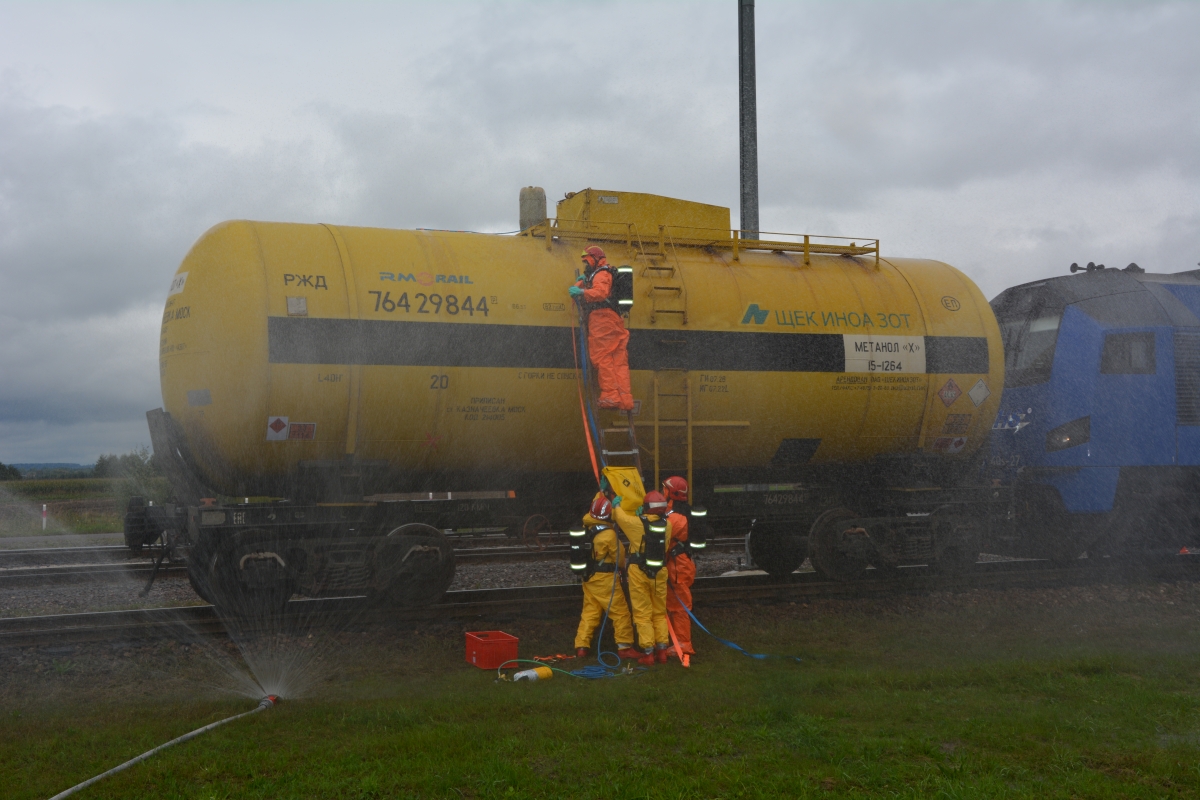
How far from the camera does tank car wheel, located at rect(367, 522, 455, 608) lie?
856 cm

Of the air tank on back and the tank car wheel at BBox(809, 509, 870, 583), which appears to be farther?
the tank car wheel at BBox(809, 509, 870, 583)

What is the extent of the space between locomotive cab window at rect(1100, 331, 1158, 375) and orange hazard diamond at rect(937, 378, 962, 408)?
2.28 metres

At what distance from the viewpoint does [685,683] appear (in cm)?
673

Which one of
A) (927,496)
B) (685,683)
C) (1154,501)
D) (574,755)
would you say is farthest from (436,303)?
(1154,501)

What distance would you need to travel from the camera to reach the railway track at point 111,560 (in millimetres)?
11141

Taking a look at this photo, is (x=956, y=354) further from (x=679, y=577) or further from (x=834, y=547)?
(x=679, y=577)

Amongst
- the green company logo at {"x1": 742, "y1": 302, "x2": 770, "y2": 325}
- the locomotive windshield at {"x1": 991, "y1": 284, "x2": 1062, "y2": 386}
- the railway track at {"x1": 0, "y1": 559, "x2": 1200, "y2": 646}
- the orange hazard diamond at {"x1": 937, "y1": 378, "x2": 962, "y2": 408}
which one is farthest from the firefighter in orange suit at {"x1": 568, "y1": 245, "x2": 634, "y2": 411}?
the locomotive windshield at {"x1": 991, "y1": 284, "x2": 1062, "y2": 386}

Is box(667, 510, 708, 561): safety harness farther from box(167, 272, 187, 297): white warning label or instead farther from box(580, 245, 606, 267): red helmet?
box(167, 272, 187, 297): white warning label

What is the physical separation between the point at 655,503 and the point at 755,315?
291 cm

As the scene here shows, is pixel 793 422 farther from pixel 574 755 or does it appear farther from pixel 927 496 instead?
pixel 574 755

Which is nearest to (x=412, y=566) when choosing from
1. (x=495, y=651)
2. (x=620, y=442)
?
(x=495, y=651)

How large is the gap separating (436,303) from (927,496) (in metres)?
6.38

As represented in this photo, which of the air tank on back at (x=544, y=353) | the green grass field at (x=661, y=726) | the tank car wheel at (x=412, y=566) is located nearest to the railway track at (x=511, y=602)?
the tank car wheel at (x=412, y=566)

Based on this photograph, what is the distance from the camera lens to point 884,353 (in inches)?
398
